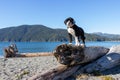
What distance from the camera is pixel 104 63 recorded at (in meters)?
15.7

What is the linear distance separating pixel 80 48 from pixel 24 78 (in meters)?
3.58

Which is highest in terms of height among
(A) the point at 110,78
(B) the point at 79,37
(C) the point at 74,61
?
(B) the point at 79,37

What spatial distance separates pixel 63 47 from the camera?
14.5 m

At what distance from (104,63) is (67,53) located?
8.23 feet

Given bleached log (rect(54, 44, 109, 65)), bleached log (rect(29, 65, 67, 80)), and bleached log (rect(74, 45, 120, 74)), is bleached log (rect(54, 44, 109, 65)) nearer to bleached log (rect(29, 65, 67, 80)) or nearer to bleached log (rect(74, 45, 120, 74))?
bleached log (rect(29, 65, 67, 80))

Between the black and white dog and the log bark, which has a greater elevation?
the black and white dog

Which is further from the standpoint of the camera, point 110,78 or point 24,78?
point 24,78

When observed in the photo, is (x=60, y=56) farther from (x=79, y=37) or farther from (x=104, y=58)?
(x=104, y=58)

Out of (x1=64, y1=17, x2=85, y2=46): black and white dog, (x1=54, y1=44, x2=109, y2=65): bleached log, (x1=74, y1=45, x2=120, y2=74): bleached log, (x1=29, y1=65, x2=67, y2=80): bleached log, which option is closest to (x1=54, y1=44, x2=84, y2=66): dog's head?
(x1=54, y1=44, x2=109, y2=65): bleached log

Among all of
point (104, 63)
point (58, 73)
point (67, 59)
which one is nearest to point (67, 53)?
point (67, 59)

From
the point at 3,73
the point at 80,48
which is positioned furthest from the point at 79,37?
the point at 3,73

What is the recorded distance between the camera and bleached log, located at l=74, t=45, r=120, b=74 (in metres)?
15.4

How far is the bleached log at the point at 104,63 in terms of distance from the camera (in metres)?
15.4

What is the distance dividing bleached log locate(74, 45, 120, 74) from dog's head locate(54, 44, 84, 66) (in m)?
1.05
